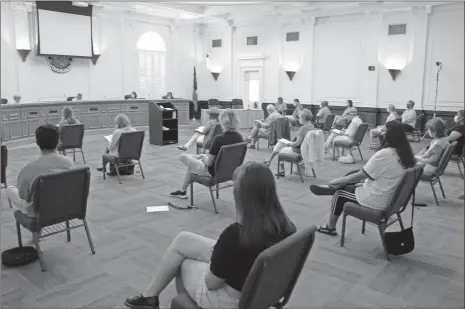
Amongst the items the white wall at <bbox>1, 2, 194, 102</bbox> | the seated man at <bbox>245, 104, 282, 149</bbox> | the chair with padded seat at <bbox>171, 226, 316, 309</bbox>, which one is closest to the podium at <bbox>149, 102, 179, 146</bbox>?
the seated man at <bbox>245, 104, 282, 149</bbox>

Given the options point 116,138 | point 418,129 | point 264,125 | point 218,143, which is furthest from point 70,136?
point 418,129

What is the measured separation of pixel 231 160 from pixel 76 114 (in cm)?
812

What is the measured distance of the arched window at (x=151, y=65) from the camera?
15078mm

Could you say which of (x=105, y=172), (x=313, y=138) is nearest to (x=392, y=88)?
(x=313, y=138)

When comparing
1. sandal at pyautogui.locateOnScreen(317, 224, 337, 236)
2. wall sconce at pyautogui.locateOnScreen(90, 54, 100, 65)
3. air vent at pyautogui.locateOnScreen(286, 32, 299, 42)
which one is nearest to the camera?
sandal at pyautogui.locateOnScreen(317, 224, 337, 236)

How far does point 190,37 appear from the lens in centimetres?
1656

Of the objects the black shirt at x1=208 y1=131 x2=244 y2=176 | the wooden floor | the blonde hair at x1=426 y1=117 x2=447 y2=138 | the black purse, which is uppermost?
the blonde hair at x1=426 y1=117 x2=447 y2=138

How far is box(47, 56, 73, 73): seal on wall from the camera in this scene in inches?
490

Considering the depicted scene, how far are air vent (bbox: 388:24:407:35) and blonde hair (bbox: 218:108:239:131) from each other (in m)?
9.36

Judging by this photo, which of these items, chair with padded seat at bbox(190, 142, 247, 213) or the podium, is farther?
the podium

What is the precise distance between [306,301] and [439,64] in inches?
428

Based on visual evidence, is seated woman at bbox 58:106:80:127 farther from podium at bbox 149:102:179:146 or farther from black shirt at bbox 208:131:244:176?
black shirt at bbox 208:131:244:176

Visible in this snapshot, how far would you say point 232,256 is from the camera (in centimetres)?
193

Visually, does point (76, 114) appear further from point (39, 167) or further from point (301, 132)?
point (39, 167)
